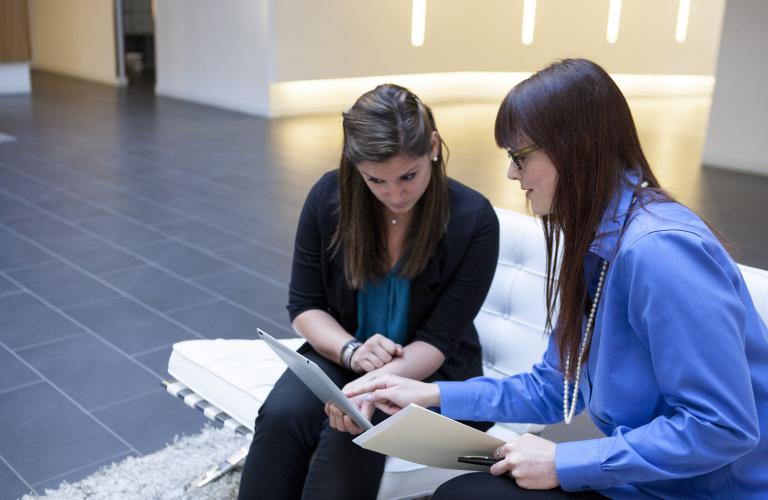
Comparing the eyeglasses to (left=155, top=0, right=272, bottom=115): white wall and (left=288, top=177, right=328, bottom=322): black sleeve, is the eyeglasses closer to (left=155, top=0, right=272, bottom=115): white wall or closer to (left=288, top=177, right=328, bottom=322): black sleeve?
(left=288, top=177, right=328, bottom=322): black sleeve

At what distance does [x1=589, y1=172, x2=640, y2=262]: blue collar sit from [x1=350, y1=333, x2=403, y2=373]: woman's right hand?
2.55 feet

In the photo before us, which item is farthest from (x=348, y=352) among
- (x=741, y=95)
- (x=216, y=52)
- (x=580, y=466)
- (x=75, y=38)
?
(x=75, y=38)

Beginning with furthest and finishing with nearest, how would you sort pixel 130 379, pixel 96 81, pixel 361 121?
pixel 96 81 → pixel 130 379 → pixel 361 121

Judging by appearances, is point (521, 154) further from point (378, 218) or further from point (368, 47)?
point (368, 47)

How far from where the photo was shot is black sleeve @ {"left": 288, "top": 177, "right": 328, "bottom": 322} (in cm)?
220

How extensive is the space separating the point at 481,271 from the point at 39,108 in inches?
366

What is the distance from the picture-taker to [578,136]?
133cm

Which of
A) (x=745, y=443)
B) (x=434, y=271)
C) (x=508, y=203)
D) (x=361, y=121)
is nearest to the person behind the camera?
(x=745, y=443)

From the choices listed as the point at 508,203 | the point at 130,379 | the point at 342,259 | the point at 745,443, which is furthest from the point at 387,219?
the point at 508,203

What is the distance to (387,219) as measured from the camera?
219 centimetres

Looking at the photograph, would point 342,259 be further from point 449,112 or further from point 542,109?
point 449,112

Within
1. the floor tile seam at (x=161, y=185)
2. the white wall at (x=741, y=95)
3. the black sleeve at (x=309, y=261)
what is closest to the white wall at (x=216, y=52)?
the floor tile seam at (x=161, y=185)

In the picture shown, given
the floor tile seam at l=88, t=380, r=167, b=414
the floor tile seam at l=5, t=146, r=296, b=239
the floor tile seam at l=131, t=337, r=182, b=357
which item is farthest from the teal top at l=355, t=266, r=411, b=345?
the floor tile seam at l=5, t=146, r=296, b=239

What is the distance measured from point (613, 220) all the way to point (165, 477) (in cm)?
171
